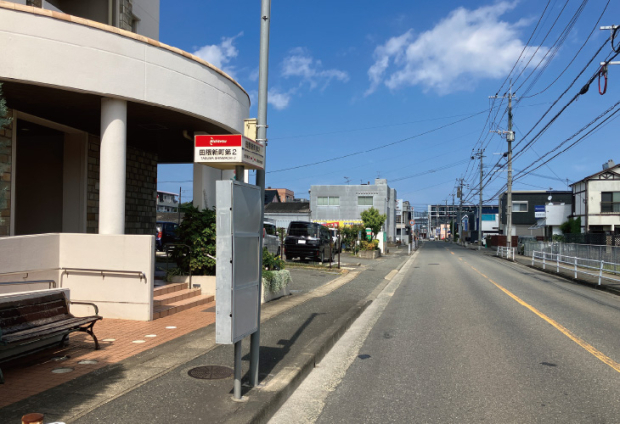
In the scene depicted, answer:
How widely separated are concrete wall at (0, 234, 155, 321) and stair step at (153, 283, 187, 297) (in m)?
1.15

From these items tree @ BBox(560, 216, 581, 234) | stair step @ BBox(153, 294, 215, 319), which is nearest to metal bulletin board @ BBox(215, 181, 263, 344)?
stair step @ BBox(153, 294, 215, 319)

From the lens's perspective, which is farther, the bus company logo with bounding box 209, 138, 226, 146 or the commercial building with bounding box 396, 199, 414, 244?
the commercial building with bounding box 396, 199, 414, 244

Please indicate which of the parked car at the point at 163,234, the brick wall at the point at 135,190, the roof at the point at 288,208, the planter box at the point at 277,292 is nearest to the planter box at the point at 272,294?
the planter box at the point at 277,292

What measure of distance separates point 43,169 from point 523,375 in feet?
41.3

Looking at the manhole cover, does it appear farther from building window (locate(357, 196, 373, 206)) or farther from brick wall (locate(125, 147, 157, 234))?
building window (locate(357, 196, 373, 206))

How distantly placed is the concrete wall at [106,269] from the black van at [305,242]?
16211 millimetres

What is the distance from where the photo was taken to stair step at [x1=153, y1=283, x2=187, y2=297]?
9.66 m

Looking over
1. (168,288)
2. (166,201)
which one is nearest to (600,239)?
(168,288)

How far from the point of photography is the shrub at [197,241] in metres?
10.8

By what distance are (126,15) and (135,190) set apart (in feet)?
18.6

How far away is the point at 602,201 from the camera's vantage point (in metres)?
42.8

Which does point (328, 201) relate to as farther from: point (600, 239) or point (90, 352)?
point (90, 352)

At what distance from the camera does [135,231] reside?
587 inches

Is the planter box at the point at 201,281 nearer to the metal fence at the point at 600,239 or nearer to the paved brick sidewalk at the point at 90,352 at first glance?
the paved brick sidewalk at the point at 90,352
